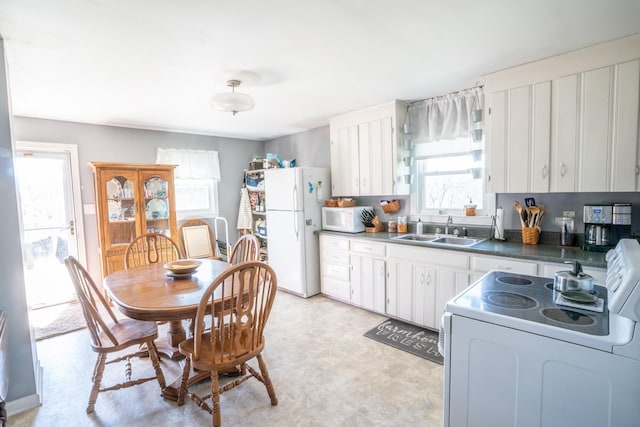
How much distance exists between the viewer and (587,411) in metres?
1.11

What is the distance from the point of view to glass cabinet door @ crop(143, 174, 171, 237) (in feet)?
13.5

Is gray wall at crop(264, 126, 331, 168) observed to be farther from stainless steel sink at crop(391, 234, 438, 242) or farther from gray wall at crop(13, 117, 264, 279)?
stainless steel sink at crop(391, 234, 438, 242)

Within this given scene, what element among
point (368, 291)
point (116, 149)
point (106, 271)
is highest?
point (116, 149)

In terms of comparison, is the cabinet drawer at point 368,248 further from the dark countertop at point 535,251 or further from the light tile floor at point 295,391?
the light tile floor at point 295,391

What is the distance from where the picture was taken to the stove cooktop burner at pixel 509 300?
137 centimetres

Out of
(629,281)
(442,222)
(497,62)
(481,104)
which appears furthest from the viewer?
(442,222)

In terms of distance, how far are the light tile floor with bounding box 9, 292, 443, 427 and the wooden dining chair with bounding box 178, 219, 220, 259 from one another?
1705 millimetres

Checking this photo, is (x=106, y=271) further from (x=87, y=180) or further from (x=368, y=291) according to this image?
(x=368, y=291)

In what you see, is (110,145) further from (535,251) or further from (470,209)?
A: (535,251)

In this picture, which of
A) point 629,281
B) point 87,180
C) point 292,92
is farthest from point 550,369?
point 87,180

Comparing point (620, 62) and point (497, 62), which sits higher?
point (497, 62)

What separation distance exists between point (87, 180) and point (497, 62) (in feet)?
15.1

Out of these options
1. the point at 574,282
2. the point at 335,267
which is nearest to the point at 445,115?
the point at 335,267

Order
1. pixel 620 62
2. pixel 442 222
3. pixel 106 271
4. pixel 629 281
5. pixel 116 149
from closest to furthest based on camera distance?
pixel 629 281, pixel 620 62, pixel 442 222, pixel 106 271, pixel 116 149
